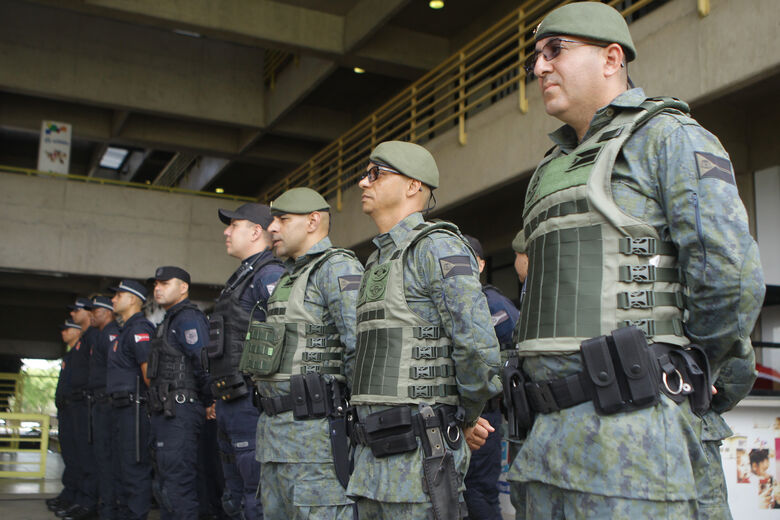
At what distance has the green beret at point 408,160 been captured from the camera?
9.87 ft

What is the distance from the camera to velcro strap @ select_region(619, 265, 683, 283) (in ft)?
5.55

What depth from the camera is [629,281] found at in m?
1.69

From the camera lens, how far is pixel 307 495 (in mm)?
3293

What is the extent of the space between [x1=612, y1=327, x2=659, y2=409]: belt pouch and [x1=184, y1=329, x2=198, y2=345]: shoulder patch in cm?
424

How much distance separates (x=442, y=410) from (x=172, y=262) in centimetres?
1362

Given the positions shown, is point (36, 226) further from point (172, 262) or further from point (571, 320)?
point (571, 320)

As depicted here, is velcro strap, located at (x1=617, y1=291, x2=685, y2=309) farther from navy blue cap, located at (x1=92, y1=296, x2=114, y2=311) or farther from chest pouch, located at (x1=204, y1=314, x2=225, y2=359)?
navy blue cap, located at (x1=92, y1=296, x2=114, y2=311)

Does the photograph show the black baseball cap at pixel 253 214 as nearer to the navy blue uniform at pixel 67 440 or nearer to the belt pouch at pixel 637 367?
the belt pouch at pixel 637 367

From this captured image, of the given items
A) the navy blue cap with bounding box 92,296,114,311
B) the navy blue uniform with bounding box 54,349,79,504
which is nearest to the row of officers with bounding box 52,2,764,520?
the navy blue uniform with bounding box 54,349,79,504

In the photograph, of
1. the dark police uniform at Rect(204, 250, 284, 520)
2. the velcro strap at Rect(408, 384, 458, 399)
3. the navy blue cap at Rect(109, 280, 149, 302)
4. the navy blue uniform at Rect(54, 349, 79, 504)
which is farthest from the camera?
the navy blue uniform at Rect(54, 349, 79, 504)

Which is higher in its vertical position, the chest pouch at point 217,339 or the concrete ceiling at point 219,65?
the concrete ceiling at point 219,65

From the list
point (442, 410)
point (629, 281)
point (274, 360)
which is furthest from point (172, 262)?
point (629, 281)

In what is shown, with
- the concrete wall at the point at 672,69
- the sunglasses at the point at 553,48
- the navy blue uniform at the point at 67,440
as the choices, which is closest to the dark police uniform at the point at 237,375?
the sunglasses at the point at 553,48

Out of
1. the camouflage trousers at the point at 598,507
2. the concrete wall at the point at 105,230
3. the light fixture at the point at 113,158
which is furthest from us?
the light fixture at the point at 113,158
